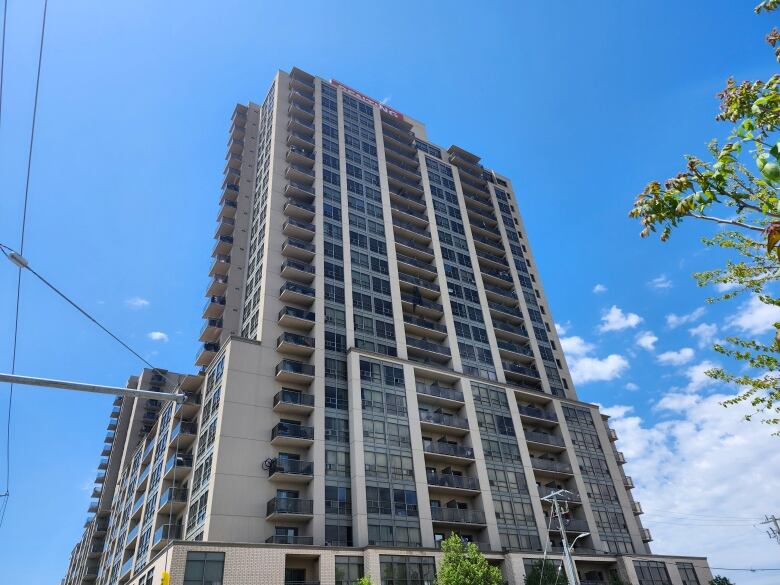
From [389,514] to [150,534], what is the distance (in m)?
26.2

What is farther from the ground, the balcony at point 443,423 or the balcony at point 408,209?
the balcony at point 408,209

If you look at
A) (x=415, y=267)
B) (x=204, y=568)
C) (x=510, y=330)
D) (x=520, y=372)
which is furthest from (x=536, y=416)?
(x=204, y=568)

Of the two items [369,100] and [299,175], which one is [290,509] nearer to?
[299,175]

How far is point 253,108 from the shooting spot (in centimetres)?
8762

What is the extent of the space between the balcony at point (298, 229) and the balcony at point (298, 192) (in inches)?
142

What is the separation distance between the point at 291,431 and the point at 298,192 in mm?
30833

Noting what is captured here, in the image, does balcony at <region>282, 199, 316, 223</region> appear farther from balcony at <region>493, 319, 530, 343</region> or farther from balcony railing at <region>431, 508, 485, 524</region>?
balcony railing at <region>431, 508, 485, 524</region>

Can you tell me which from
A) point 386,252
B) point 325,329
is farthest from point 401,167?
point 325,329

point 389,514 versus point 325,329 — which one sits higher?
point 325,329

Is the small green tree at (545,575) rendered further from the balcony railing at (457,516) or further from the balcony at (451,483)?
the balcony at (451,483)

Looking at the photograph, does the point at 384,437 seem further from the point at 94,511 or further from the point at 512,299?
the point at 94,511

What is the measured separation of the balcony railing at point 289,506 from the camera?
4266 centimetres

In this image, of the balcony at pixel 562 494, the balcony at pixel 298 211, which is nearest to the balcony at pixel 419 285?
the balcony at pixel 298 211

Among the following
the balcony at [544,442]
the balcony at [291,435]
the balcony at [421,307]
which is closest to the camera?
the balcony at [291,435]
